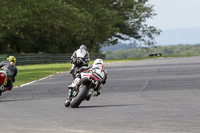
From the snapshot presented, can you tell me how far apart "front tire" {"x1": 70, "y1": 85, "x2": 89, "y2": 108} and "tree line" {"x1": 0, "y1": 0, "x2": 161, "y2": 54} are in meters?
48.5

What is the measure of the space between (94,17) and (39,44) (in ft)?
26.8

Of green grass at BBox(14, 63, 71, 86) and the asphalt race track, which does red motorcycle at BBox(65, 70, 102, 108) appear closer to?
the asphalt race track

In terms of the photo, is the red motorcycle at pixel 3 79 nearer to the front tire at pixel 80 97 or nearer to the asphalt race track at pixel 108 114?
the asphalt race track at pixel 108 114

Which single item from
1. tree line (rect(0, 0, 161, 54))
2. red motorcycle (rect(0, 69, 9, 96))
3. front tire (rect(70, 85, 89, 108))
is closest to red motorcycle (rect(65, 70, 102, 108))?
front tire (rect(70, 85, 89, 108))

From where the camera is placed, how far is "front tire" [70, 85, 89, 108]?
49.4 ft

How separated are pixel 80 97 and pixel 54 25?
58977 millimetres

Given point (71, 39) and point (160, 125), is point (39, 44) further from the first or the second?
point (160, 125)

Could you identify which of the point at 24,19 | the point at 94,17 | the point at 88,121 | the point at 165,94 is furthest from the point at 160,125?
the point at 94,17

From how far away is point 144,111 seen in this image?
13867mm

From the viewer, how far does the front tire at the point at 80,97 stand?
15.0 meters

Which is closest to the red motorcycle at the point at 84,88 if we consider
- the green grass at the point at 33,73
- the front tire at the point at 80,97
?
the front tire at the point at 80,97

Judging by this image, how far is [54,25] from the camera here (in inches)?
2896

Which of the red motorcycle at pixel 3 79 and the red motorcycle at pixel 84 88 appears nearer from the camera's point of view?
the red motorcycle at pixel 84 88

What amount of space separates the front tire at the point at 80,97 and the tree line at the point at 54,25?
48494mm
